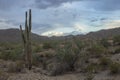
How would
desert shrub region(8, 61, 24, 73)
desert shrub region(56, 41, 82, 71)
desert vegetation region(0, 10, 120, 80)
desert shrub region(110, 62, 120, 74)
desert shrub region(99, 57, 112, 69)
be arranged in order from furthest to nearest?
1. desert shrub region(56, 41, 82, 71)
2. desert shrub region(8, 61, 24, 73)
3. desert shrub region(99, 57, 112, 69)
4. desert vegetation region(0, 10, 120, 80)
5. desert shrub region(110, 62, 120, 74)

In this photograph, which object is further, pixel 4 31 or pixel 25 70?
pixel 4 31

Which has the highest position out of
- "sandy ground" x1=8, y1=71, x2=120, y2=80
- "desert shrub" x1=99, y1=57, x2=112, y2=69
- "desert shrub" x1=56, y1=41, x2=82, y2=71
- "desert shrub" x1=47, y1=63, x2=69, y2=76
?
"desert shrub" x1=56, y1=41, x2=82, y2=71

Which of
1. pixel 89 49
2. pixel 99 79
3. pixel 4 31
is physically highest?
pixel 4 31

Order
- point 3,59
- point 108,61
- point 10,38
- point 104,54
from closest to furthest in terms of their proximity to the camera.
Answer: point 108,61, point 104,54, point 3,59, point 10,38

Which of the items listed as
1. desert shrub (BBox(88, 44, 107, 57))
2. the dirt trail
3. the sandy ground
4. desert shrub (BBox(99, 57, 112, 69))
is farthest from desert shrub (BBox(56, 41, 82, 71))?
desert shrub (BBox(99, 57, 112, 69))

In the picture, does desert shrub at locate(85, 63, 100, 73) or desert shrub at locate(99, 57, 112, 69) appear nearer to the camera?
desert shrub at locate(85, 63, 100, 73)

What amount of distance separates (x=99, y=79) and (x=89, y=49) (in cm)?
1066

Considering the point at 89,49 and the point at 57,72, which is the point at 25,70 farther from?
the point at 89,49

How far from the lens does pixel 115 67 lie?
941 inches

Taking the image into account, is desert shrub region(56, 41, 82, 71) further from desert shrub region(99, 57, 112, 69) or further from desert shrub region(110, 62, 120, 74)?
→ desert shrub region(110, 62, 120, 74)

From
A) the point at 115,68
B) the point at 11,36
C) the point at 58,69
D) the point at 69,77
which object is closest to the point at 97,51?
the point at 58,69

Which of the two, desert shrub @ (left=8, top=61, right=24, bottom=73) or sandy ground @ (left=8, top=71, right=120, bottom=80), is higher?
desert shrub @ (left=8, top=61, right=24, bottom=73)

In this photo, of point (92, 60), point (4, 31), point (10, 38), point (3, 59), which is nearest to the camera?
point (92, 60)

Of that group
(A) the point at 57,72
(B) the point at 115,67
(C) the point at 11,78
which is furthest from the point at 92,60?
(C) the point at 11,78
